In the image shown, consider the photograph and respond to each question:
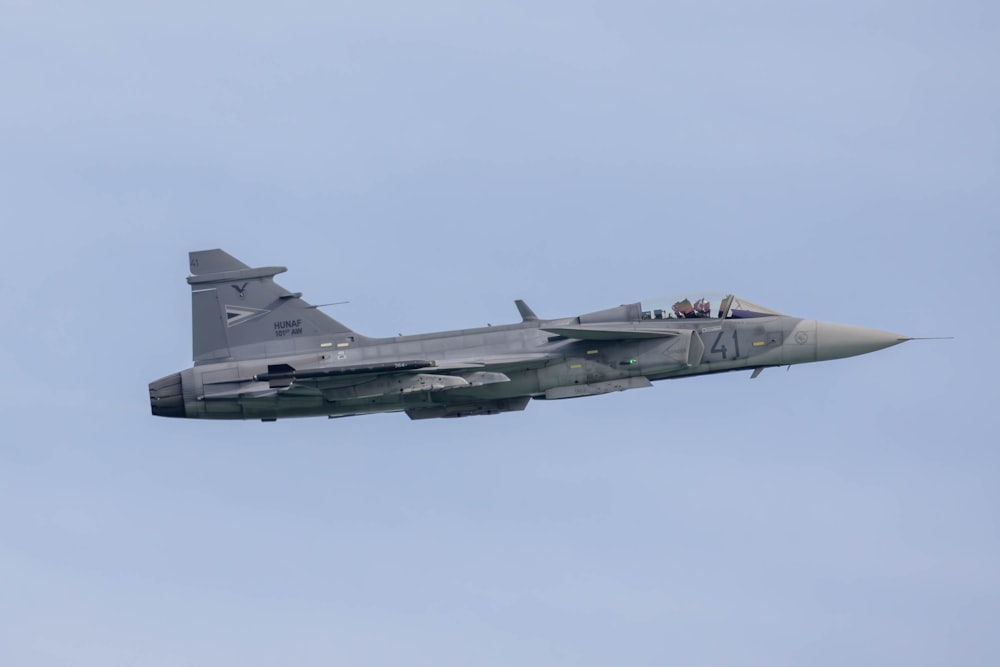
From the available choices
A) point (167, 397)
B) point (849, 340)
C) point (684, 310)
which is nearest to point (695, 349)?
point (684, 310)

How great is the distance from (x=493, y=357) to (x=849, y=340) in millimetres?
7591

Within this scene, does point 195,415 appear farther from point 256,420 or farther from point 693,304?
point 693,304

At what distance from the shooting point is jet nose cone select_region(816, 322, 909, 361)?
28.1 metres

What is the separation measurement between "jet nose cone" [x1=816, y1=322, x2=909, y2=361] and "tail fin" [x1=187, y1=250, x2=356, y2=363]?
1007 cm

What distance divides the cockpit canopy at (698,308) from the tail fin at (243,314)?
6.50 metres

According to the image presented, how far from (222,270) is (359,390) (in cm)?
432

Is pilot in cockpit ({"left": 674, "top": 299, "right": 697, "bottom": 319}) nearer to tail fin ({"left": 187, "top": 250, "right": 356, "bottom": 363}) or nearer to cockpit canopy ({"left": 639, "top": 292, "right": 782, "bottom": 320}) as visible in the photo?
cockpit canopy ({"left": 639, "top": 292, "right": 782, "bottom": 320})

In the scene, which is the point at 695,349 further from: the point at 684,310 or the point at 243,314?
the point at 243,314

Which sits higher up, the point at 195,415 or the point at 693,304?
the point at 693,304

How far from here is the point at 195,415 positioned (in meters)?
27.8

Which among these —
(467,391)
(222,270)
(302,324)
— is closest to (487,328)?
(467,391)

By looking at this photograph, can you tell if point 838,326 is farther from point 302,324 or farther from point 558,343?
point 302,324

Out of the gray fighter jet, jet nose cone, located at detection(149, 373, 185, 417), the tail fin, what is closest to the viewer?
the gray fighter jet

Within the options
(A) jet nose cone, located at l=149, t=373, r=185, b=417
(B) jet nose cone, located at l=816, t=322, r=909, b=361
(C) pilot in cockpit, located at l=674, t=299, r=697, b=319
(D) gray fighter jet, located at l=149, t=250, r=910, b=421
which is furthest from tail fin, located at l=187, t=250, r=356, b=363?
(B) jet nose cone, located at l=816, t=322, r=909, b=361
